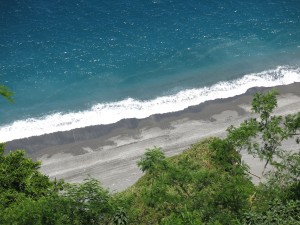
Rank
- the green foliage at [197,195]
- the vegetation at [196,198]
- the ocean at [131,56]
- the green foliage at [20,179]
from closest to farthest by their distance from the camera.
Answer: the vegetation at [196,198], the green foliage at [197,195], the green foliage at [20,179], the ocean at [131,56]

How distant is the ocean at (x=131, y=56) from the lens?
187 feet

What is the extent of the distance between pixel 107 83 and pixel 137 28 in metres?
10.5

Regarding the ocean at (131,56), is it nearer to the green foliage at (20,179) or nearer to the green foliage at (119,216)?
the green foliage at (20,179)

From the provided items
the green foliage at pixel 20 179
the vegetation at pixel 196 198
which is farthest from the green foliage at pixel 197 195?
the green foliage at pixel 20 179

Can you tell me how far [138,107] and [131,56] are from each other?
27.5 ft

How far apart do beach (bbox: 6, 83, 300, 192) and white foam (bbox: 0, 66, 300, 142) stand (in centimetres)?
97

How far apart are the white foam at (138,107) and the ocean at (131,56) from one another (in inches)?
4.5

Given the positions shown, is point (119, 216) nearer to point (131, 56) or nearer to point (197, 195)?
point (197, 195)

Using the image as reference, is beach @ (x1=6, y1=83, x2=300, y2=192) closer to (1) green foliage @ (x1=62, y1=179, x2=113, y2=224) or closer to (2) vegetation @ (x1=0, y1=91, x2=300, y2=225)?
(2) vegetation @ (x1=0, y1=91, x2=300, y2=225)

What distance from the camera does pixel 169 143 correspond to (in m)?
51.3

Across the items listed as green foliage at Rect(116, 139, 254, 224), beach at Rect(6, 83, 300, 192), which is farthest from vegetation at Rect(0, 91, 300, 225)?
beach at Rect(6, 83, 300, 192)

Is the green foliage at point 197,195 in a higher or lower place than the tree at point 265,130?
lower

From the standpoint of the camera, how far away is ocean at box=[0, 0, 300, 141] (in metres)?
57.0

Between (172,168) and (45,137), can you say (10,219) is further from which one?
(45,137)
